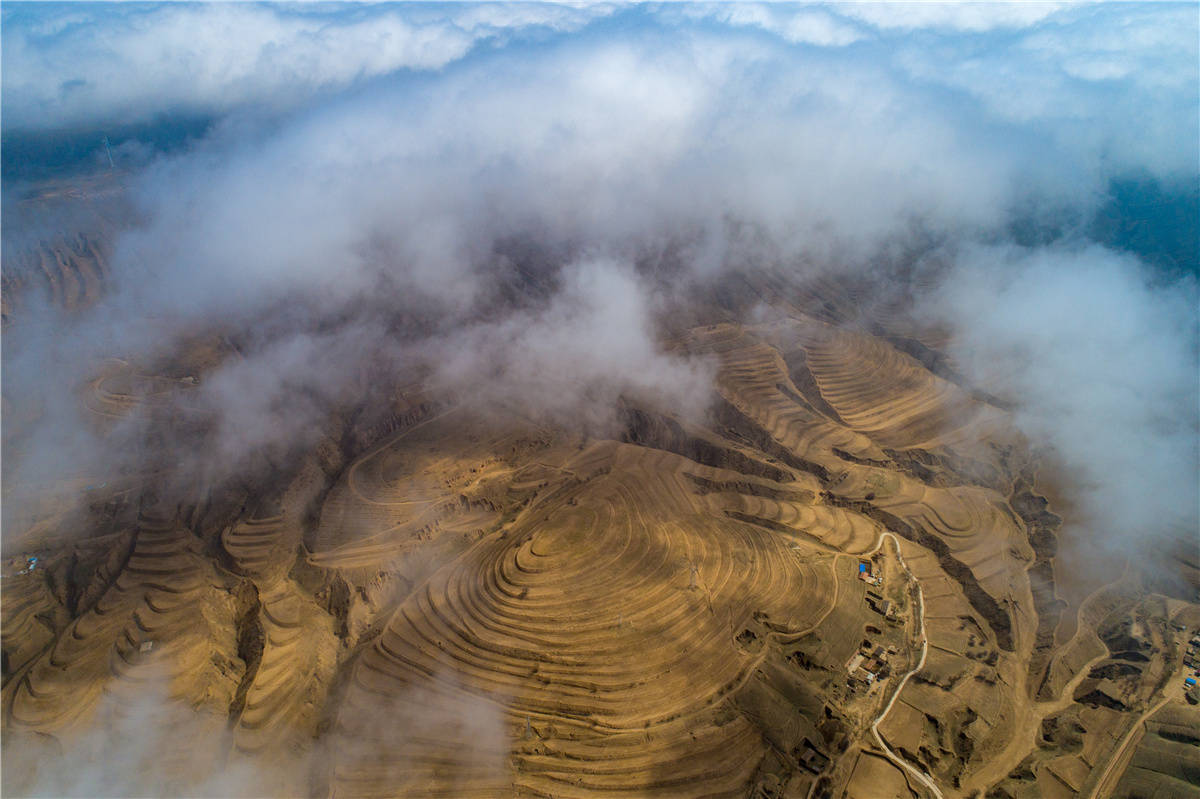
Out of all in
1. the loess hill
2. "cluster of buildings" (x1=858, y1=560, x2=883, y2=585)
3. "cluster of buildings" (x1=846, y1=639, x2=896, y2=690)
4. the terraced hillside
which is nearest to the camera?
Result: the loess hill

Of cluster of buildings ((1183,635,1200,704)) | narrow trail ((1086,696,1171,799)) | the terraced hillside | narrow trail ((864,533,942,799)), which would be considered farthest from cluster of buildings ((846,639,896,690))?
cluster of buildings ((1183,635,1200,704))

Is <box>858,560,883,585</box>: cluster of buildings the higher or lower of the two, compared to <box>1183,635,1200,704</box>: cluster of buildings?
lower

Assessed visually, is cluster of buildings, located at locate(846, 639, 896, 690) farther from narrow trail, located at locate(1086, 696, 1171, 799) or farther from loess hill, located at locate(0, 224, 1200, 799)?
narrow trail, located at locate(1086, 696, 1171, 799)

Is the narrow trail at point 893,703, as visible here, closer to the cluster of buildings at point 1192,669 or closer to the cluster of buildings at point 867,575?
the cluster of buildings at point 867,575

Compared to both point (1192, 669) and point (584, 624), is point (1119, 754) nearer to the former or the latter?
point (1192, 669)

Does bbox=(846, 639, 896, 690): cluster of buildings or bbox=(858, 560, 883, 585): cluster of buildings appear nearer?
bbox=(846, 639, 896, 690): cluster of buildings

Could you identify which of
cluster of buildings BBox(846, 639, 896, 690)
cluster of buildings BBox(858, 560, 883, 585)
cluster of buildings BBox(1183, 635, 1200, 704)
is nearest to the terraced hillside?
cluster of buildings BBox(846, 639, 896, 690)

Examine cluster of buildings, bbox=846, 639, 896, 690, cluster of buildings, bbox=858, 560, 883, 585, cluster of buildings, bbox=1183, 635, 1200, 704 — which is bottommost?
cluster of buildings, bbox=858, 560, 883, 585

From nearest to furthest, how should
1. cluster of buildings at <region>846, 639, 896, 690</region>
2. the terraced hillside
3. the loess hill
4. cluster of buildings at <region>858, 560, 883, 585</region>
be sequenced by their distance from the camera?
the loess hill, the terraced hillside, cluster of buildings at <region>846, 639, 896, 690</region>, cluster of buildings at <region>858, 560, 883, 585</region>
